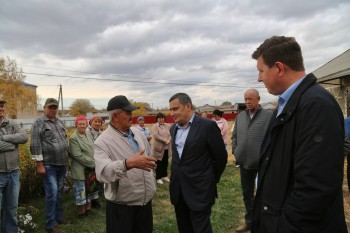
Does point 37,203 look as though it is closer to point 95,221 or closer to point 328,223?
point 95,221

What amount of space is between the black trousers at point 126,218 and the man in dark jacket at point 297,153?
1.40 m

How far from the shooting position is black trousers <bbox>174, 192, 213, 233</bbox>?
343 cm

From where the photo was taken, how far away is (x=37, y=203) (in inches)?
237

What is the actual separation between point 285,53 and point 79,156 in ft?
15.0

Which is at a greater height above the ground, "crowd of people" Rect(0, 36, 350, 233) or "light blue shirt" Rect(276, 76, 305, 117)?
"light blue shirt" Rect(276, 76, 305, 117)

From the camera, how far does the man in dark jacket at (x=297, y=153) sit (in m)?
1.53

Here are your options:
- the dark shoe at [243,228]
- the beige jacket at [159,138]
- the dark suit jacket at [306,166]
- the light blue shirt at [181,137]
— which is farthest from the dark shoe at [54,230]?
the dark suit jacket at [306,166]

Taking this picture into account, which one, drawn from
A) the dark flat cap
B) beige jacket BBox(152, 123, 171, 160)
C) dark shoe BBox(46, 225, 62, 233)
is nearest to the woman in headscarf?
dark shoe BBox(46, 225, 62, 233)

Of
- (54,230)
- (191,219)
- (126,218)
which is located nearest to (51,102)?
(54,230)

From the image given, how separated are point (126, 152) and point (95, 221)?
9.77 feet

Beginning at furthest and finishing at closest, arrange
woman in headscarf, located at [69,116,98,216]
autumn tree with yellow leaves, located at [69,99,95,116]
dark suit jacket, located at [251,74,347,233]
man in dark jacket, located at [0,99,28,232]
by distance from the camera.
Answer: autumn tree with yellow leaves, located at [69,99,95,116], woman in headscarf, located at [69,116,98,216], man in dark jacket, located at [0,99,28,232], dark suit jacket, located at [251,74,347,233]

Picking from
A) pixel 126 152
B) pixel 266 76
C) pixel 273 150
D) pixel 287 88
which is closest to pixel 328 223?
pixel 273 150

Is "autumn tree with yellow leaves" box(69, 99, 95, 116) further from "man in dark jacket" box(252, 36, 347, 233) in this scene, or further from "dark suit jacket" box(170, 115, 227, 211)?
"man in dark jacket" box(252, 36, 347, 233)

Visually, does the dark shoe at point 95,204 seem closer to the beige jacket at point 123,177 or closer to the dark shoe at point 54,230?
the dark shoe at point 54,230
